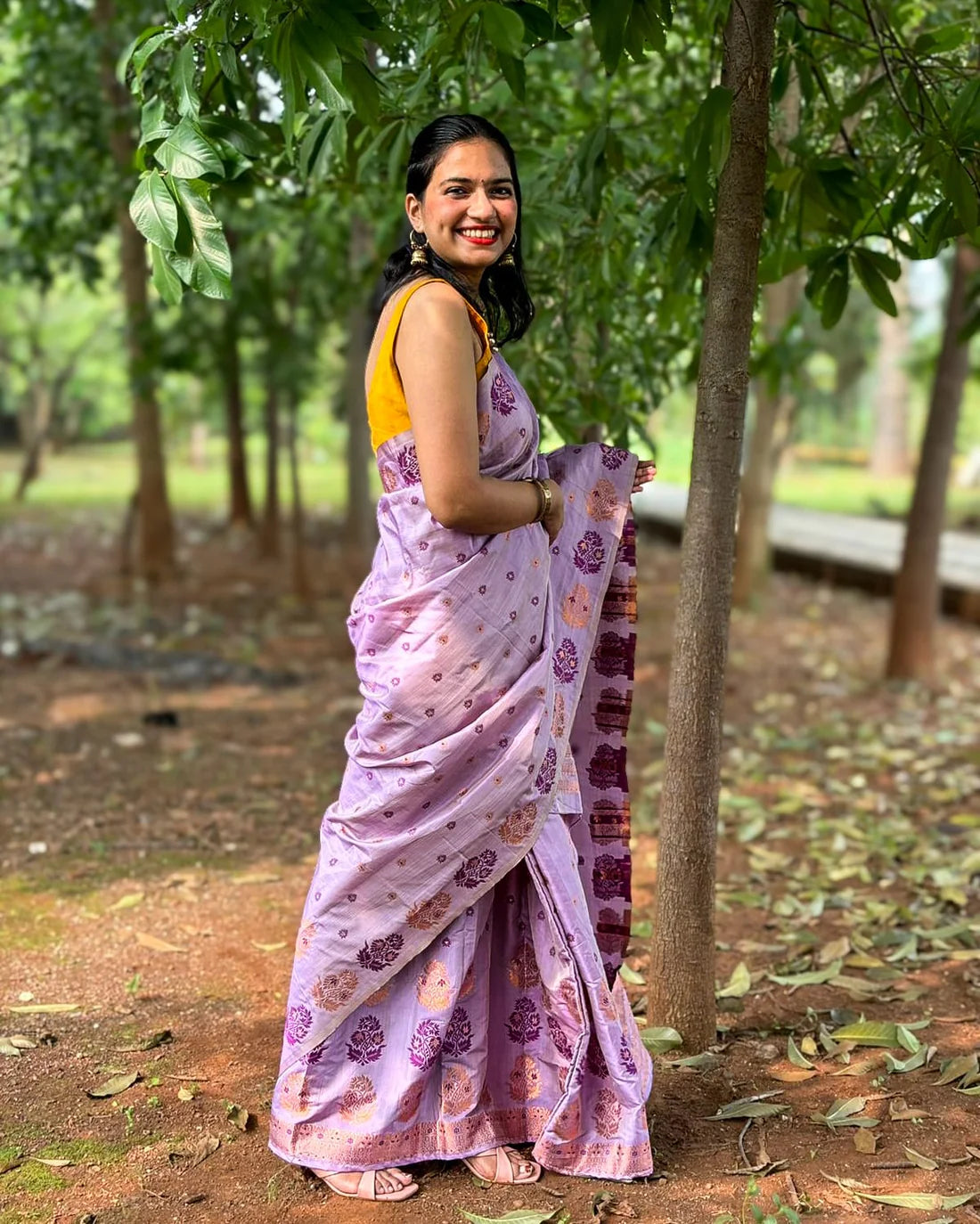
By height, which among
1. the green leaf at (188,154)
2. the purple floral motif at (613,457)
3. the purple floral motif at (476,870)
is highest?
the green leaf at (188,154)

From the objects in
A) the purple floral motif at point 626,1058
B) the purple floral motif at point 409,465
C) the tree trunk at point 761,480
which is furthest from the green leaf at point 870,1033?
the tree trunk at point 761,480

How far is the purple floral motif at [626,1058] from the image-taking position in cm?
267

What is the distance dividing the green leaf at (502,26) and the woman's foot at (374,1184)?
6.86 feet

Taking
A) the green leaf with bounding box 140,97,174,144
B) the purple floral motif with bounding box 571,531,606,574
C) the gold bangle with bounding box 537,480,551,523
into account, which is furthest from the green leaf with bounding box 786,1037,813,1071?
the green leaf with bounding box 140,97,174,144

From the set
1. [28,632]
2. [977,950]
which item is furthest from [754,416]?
[977,950]

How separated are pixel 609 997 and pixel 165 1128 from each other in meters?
0.97

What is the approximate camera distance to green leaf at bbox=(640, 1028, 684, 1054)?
10.4 feet

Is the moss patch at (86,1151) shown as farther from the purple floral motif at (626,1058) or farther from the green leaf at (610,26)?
the green leaf at (610,26)

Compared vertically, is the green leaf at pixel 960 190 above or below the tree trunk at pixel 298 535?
above

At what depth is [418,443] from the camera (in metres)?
2.43

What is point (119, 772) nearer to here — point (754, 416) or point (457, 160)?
point (457, 160)

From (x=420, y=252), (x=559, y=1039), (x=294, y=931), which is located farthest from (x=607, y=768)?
(x=294, y=931)

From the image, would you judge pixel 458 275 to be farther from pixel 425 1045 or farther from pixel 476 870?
pixel 425 1045

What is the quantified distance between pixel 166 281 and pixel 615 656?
1.19 metres
